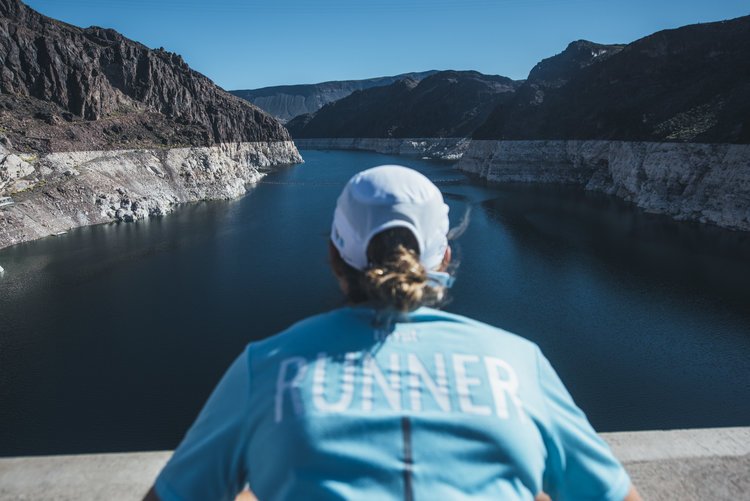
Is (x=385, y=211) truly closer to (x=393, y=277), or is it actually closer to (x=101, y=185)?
(x=393, y=277)

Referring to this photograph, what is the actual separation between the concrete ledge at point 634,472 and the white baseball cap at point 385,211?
2041mm

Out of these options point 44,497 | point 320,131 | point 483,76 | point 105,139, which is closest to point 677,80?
point 105,139

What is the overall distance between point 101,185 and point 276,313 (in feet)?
93.4

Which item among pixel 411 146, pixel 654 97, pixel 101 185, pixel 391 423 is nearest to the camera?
pixel 391 423

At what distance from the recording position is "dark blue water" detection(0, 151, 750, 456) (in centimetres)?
1286

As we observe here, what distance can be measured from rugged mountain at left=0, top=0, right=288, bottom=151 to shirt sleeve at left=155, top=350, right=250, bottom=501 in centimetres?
4424

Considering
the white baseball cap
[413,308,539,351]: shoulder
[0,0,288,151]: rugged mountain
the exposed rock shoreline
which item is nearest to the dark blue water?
the exposed rock shoreline

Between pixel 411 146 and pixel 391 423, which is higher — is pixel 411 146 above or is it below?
below

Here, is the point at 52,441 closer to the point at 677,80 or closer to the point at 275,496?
the point at 275,496

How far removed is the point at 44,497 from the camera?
2.49m

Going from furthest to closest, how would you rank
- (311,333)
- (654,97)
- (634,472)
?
(654,97)
(634,472)
(311,333)

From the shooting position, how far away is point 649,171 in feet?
144

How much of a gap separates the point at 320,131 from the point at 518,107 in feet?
399

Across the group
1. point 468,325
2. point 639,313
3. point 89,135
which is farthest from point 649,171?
point 468,325
